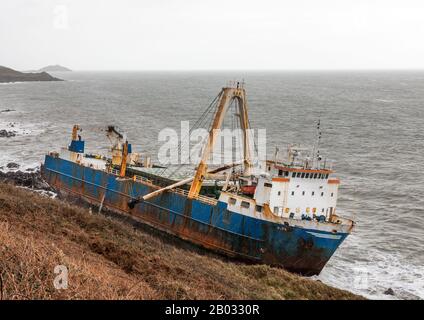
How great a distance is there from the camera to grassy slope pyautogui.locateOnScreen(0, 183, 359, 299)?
387 inches

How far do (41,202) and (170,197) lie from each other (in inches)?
312

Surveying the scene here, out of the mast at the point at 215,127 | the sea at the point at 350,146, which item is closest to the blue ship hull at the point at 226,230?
the mast at the point at 215,127

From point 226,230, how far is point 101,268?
479 inches

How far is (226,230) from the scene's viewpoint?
24.0 m

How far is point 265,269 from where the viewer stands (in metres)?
19.3

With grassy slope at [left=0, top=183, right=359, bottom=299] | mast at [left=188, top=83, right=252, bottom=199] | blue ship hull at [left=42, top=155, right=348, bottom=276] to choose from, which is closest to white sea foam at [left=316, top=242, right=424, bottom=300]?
blue ship hull at [left=42, top=155, right=348, bottom=276]

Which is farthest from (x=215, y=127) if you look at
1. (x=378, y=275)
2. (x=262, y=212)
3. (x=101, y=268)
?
(x=101, y=268)

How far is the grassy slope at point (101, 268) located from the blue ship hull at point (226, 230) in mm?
3452

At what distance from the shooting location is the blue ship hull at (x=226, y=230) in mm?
22312

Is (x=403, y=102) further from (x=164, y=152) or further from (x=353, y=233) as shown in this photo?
(x=353, y=233)

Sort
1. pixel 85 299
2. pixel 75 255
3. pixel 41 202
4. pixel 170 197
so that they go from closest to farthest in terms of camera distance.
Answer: pixel 85 299, pixel 75 255, pixel 41 202, pixel 170 197

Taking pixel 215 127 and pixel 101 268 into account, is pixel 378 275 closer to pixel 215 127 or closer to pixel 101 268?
pixel 215 127

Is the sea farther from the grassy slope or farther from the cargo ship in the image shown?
the grassy slope
